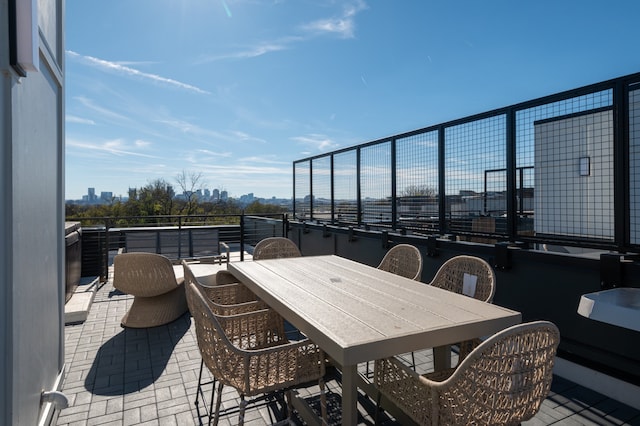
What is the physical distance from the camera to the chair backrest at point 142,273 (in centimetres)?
349

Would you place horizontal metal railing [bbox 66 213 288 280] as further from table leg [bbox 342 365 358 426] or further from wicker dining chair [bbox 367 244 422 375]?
table leg [bbox 342 365 358 426]

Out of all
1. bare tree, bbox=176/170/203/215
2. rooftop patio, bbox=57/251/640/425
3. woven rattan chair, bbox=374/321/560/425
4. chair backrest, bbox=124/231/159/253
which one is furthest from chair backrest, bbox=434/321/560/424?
bare tree, bbox=176/170/203/215

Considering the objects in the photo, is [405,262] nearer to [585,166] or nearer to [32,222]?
[585,166]

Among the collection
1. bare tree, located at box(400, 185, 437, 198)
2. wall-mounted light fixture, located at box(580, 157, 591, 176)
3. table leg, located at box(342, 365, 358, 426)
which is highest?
wall-mounted light fixture, located at box(580, 157, 591, 176)

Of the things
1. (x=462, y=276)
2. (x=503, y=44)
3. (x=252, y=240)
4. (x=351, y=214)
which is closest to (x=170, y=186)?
(x=252, y=240)

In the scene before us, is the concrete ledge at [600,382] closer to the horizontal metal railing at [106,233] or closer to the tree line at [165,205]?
the horizontal metal railing at [106,233]

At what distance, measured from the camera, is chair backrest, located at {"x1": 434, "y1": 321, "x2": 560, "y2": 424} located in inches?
47.6

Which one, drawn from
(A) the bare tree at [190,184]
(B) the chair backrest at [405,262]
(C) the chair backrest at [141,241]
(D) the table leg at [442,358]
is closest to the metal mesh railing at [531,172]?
(B) the chair backrest at [405,262]

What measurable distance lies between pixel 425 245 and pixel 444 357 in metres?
1.94

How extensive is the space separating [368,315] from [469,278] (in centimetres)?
110

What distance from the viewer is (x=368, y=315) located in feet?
5.39

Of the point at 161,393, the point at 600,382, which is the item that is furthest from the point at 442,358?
the point at 161,393

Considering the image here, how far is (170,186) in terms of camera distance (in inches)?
741

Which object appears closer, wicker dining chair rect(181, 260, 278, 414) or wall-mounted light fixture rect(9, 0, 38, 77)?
wall-mounted light fixture rect(9, 0, 38, 77)
